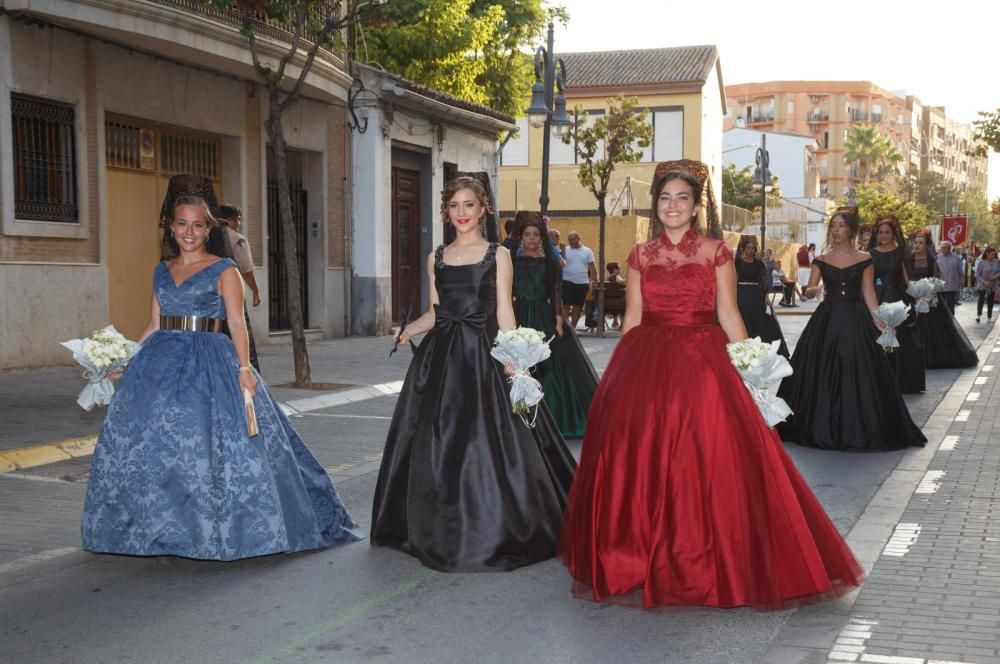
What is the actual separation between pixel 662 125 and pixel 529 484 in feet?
155

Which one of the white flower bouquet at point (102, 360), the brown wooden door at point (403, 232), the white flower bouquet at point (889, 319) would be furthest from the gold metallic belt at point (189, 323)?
the brown wooden door at point (403, 232)

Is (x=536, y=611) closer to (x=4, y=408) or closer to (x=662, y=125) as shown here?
(x=4, y=408)

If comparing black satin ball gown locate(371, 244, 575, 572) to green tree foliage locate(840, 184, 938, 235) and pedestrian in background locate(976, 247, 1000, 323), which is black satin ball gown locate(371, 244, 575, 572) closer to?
pedestrian in background locate(976, 247, 1000, 323)

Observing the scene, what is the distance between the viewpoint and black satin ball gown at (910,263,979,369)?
1733 centimetres

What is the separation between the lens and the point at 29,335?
14.3 m

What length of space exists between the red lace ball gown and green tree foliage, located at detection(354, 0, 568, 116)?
20.7 m

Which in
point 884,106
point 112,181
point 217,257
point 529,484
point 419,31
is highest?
point 884,106

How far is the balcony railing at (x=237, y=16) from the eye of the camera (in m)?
15.0

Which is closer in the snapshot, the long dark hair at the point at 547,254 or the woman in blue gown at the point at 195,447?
the woman in blue gown at the point at 195,447

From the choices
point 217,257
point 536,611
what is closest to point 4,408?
point 217,257

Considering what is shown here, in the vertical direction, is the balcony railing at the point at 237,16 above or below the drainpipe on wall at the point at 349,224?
above

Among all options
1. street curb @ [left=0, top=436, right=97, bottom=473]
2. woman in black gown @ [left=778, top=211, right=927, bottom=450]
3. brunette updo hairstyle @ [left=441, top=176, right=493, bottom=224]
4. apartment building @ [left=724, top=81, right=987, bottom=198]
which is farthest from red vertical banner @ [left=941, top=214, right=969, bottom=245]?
apartment building @ [left=724, top=81, right=987, bottom=198]

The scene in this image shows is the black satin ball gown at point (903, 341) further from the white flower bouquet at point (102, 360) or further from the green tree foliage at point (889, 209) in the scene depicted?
the green tree foliage at point (889, 209)

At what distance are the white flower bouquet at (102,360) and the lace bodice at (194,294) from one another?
281 millimetres
